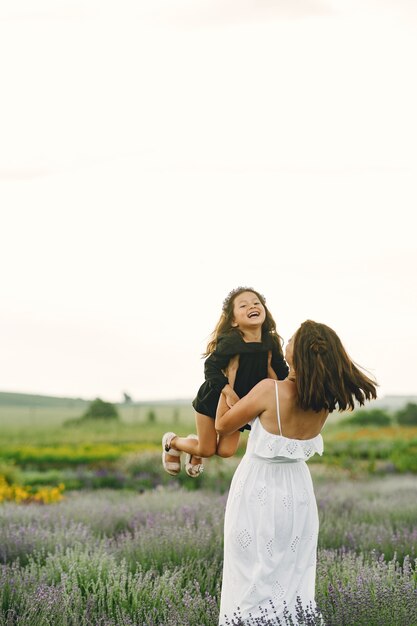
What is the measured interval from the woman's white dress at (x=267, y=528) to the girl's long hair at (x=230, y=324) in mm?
660

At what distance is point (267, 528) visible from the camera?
3.89m

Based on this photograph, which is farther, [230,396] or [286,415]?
[230,396]

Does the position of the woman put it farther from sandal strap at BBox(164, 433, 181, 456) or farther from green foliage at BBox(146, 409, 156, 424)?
green foliage at BBox(146, 409, 156, 424)

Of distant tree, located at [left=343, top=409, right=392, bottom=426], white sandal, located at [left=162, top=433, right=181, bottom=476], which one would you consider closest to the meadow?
white sandal, located at [left=162, top=433, right=181, bottom=476]

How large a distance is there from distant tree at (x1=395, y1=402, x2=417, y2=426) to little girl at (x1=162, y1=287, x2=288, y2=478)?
21.9 meters

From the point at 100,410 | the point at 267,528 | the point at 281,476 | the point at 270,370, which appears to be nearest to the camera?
the point at 267,528

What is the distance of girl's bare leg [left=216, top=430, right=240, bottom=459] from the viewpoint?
13.9 ft

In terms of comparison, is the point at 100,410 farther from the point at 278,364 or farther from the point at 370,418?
the point at 278,364

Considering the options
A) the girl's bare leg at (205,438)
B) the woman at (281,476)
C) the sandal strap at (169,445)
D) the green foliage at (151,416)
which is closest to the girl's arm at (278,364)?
the girl's bare leg at (205,438)

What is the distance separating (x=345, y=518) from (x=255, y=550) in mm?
3966

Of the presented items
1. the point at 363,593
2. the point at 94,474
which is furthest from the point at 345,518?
the point at 94,474

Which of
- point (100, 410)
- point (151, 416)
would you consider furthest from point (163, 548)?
point (151, 416)

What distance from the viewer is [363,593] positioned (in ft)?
13.8

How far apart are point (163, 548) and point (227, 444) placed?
6.63 ft
